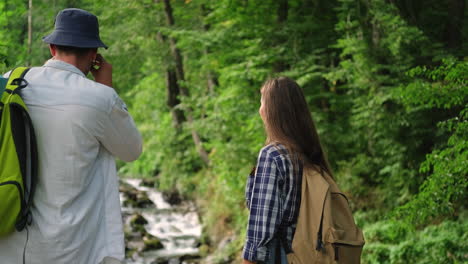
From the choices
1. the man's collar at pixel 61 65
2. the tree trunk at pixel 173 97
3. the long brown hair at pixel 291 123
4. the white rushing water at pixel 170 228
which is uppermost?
the man's collar at pixel 61 65

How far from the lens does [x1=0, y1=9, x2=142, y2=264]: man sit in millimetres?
2344

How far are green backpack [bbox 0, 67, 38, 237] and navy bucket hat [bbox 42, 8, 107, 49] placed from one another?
271 millimetres

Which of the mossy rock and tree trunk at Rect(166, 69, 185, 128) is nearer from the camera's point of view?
the mossy rock

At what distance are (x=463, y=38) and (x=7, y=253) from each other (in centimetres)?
940

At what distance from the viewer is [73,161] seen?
94.3 inches

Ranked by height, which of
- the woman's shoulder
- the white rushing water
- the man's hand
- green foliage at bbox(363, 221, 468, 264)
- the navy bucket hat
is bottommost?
the white rushing water

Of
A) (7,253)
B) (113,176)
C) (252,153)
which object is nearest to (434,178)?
(113,176)

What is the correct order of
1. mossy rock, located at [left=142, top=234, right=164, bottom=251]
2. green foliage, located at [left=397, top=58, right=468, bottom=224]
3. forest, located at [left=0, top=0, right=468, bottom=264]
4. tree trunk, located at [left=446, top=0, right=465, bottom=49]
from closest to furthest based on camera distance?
1. green foliage, located at [left=397, top=58, right=468, bottom=224]
2. forest, located at [left=0, top=0, right=468, bottom=264]
3. tree trunk, located at [left=446, top=0, right=465, bottom=49]
4. mossy rock, located at [left=142, top=234, right=164, bottom=251]

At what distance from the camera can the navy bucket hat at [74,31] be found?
2543 mm

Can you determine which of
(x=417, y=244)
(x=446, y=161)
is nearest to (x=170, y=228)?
(x=417, y=244)

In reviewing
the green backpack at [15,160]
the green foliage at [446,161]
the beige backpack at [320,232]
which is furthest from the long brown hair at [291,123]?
the green foliage at [446,161]

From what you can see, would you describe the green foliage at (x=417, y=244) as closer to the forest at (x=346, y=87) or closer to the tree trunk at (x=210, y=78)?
the forest at (x=346, y=87)

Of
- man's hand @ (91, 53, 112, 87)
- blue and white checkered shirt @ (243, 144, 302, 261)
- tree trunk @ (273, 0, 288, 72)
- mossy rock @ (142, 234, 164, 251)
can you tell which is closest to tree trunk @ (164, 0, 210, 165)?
mossy rock @ (142, 234, 164, 251)

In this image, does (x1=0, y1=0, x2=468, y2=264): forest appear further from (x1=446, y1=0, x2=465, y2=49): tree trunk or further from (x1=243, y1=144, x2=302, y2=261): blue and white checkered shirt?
(x1=243, y1=144, x2=302, y2=261): blue and white checkered shirt
